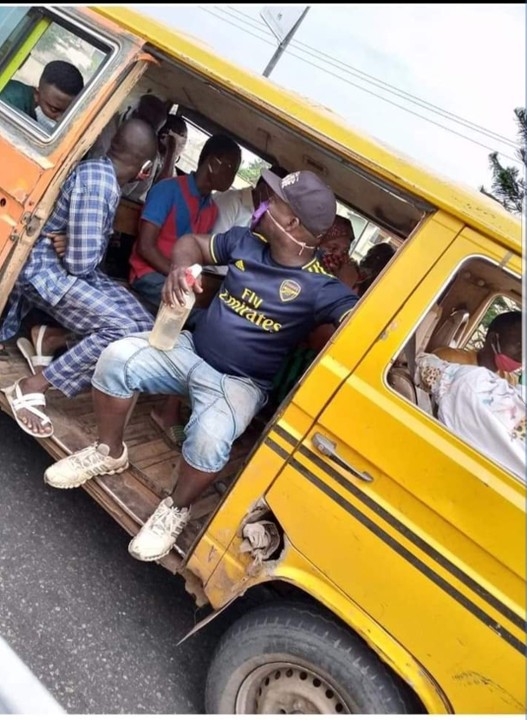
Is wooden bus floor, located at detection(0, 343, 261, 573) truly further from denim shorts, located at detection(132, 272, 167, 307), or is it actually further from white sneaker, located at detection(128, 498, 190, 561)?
denim shorts, located at detection(132, 272, 167, 307)

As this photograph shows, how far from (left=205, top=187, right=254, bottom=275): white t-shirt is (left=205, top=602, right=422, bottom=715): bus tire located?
2.41 metres

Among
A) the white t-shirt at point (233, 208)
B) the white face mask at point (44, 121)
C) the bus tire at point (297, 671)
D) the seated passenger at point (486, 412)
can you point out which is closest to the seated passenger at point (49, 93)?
the white face mask at point (44, 121)

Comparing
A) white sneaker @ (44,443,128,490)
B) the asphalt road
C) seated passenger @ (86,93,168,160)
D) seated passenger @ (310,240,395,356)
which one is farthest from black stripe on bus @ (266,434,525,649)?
seated passenger @ (86,93,168,160)

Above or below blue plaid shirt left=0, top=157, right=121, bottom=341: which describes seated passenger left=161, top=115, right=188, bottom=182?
above

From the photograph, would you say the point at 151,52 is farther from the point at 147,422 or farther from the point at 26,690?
the point at 26,690

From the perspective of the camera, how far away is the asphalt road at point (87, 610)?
2.42m

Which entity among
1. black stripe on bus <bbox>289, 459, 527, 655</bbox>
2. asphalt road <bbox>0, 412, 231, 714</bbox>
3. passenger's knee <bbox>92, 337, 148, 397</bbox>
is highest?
black stripe on bus <bbox>289, 459, 527, 655</bbox>

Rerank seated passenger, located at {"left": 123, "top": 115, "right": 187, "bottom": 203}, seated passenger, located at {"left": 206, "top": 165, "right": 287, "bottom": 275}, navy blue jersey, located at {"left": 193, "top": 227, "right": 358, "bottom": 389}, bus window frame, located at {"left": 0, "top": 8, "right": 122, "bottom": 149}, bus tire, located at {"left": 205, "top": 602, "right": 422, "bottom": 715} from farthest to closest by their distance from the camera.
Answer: seated passenger, located at {"left": 123, "top": 115, "right": 187, "bottom": 203}
seated passenger, located at {"left": 206, "top": 165, "right": 287, "bottom": 275}
bus window frame, located at {"left": 0, "top": 8, "right": 122, "bottom": 149}
navy blue jersey, located at {"left": 193, "top": 227, "right": 358, "bottom": 389}
bus tire, located at {"left": 205, "top": 602, "right": 422, "bottom": 715}

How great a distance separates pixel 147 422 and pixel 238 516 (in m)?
Result: 1.33

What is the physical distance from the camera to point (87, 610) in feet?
8.75

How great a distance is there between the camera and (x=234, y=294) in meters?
2.74

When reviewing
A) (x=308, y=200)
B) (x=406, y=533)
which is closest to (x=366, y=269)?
(x=308, y=200)

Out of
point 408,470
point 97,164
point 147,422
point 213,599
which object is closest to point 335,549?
point 408,470

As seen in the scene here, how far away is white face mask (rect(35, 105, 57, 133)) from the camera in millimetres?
2935
